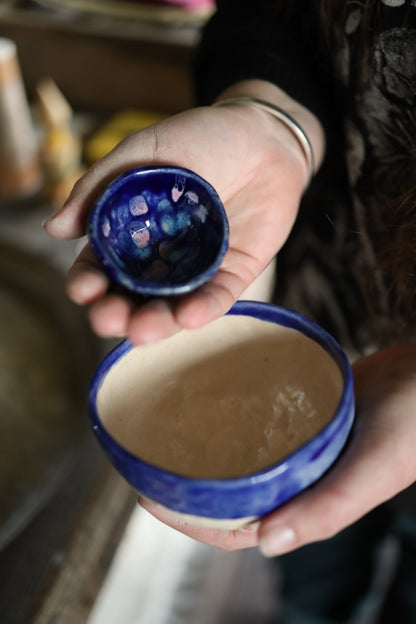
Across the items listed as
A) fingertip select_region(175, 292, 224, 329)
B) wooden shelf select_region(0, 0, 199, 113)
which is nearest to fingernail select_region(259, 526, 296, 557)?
fingertip select_region(175, 292, 224, 329)

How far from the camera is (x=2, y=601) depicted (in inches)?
Result: 29.1

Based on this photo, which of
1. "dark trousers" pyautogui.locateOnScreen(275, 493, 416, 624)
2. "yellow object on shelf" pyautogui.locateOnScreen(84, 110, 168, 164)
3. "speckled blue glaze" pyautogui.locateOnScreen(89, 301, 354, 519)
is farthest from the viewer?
"yellow object on shelf" pyautogui.locateOnScreen(84, 110, 168, 164)

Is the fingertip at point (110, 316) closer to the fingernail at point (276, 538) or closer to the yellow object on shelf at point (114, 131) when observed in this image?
the fingernail at point (276, 538)

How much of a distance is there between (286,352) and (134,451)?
7.6 inches

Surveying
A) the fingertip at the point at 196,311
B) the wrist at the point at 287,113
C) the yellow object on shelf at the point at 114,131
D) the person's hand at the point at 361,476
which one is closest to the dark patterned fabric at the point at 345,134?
the wrist at the point at 287,113

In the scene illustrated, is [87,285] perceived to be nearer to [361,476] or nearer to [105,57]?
[361,476]

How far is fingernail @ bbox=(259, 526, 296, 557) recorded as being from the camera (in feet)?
1.63

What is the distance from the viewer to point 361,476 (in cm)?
53

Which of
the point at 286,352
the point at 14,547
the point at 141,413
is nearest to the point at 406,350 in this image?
the point at 286,352

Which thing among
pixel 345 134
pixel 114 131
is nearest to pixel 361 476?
pixel 345 134

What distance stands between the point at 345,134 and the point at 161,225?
12.0 inches

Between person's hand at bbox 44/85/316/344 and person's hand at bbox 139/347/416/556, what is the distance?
0.18 metres

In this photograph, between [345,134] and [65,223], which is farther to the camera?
[345,134]

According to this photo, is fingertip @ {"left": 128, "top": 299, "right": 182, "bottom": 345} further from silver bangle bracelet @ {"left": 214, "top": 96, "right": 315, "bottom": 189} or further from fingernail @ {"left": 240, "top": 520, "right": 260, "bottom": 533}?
silver bangle bracelet @ {"left": 214, "top": 96, "right": 315, "bottom": 189}
